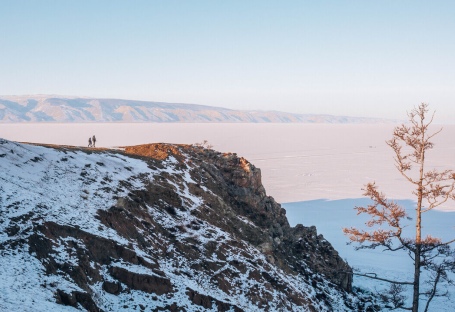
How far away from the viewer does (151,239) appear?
19.2 meters

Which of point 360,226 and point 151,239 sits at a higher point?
point 151,239

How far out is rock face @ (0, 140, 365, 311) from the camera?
46.3ft

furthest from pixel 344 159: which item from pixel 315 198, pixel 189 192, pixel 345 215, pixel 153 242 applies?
pixel 153 242

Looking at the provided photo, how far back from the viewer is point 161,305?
49.5 feet

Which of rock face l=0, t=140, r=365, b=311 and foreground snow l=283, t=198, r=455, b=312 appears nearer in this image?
rock face l=0, t=140, r=365, b=311

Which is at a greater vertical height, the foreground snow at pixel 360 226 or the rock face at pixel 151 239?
the rock face at pixel 151 239

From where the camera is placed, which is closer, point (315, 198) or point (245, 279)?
point (245, 279)

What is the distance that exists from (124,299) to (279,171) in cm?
7203


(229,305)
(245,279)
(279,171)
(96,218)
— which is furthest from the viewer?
(279,171)

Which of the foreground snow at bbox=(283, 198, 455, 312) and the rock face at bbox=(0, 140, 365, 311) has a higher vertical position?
the rock face at bbox=(0, 140, 365, 311)

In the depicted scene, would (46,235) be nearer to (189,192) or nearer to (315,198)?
(189,192)

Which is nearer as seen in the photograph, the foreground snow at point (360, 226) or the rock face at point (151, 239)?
the rock face at point (151, 239)

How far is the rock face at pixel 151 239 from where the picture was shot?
A: 14.1 metres

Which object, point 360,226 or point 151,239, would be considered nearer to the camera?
point 151,239
